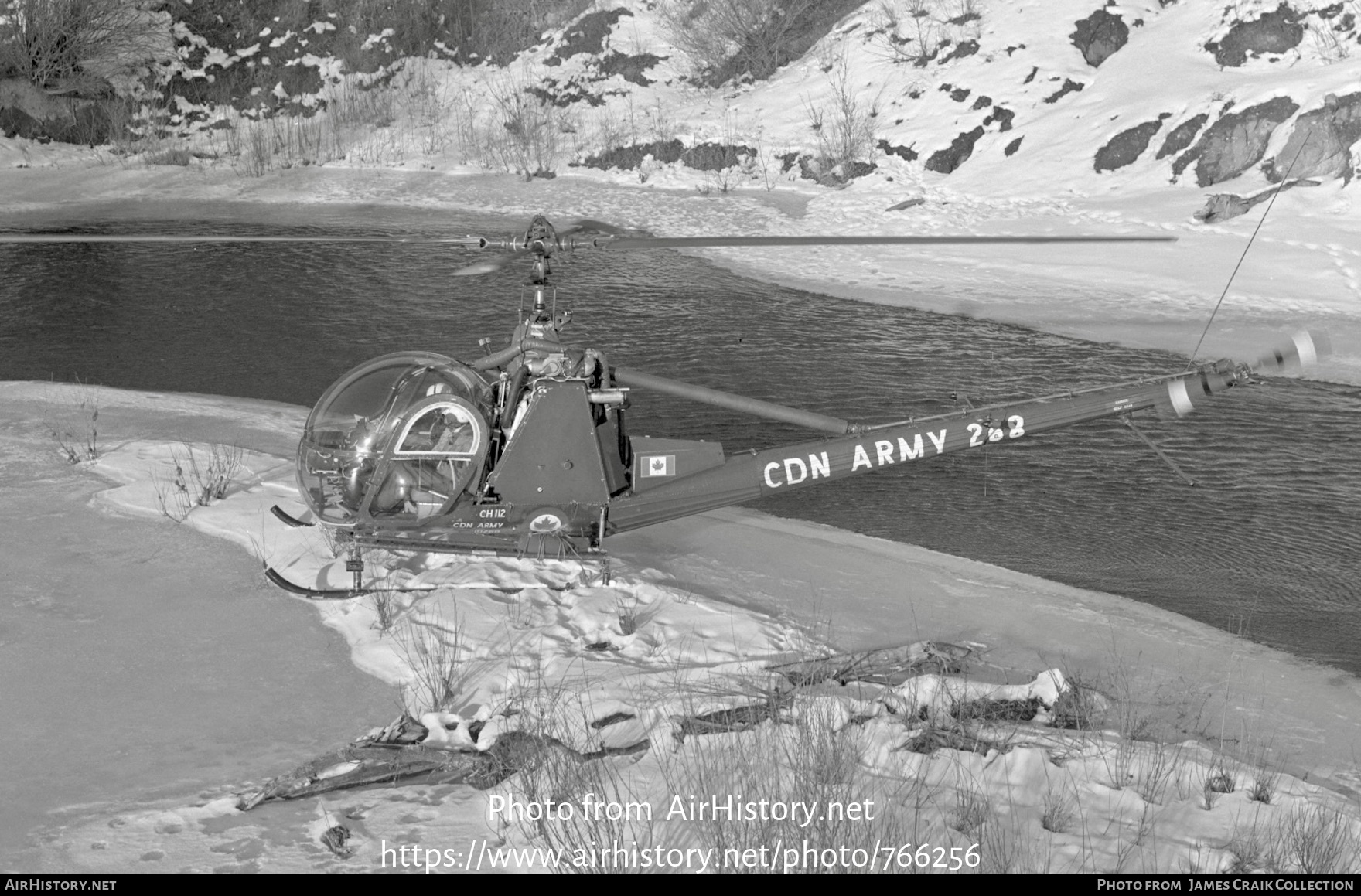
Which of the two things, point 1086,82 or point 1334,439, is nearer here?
point 1334,439

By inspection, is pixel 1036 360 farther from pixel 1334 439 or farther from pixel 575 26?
pixel 575 26

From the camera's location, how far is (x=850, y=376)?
12.1 metres

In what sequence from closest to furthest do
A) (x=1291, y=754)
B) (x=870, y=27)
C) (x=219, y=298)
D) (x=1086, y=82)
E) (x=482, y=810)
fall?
(x=482, y=810) < (x=1291, y=754) < (x=219, y=298) < (x=1086, y=82) < (x=870, y=27)

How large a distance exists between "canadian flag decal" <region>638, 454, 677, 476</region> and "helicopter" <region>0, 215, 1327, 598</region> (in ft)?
0.56

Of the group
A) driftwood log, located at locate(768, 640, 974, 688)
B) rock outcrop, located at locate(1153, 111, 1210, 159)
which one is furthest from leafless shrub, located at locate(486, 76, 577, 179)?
driftwood log, located at locate(768, 640, 974, 688)

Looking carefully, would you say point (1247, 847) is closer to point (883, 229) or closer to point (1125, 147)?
point (883, 229)

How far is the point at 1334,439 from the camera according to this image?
10.3 m

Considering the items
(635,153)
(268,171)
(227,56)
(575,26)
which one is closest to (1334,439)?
(635,153)

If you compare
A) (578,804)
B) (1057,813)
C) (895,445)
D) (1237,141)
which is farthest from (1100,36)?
(578,804)

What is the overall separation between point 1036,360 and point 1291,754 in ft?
24.1

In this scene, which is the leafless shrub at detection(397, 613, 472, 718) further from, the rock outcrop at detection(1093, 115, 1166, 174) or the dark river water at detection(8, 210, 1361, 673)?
the rock outcrop at detection(1093, 115, 1166, 174)

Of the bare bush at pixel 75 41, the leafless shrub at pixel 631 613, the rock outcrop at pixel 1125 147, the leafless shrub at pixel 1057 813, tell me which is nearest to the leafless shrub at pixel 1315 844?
the leafless shrub at pixel 1057 813

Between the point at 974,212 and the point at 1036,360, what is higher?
the point at 974,212

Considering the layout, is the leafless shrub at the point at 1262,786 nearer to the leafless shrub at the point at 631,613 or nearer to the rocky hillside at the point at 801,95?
the leafless shrub at the point at 631,613
